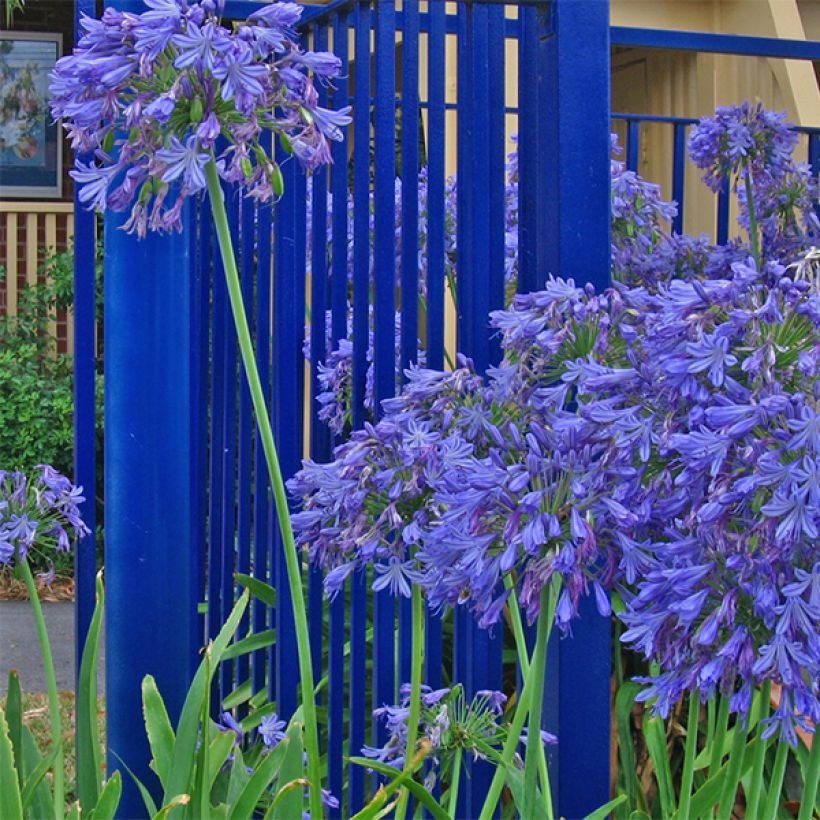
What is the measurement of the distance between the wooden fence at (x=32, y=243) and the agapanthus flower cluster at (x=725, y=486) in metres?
6.84

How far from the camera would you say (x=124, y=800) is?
2398mm

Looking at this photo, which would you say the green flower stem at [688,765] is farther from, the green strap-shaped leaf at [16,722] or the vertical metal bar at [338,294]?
the green strap-shaped leaf at [16,722]

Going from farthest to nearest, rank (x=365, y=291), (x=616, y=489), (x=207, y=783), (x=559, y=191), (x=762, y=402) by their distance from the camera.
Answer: (x=365, y=291) < (x=559, y=191) < (x=207, y=783) < (x=616, y=489) < (x=762, y=402)

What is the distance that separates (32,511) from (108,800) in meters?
0.56

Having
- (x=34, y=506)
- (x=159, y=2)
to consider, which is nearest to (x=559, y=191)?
(x=159, y=2)

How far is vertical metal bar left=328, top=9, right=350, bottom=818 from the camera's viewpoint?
233 centimetres

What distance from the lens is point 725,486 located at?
4.61 ft

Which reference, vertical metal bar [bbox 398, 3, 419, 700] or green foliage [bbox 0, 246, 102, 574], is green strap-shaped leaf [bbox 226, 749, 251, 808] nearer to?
vertical metal bar [bbox 398, 3, 419, 700]

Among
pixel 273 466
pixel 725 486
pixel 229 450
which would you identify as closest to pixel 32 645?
pixel 229 450

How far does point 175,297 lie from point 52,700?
2.52 feet

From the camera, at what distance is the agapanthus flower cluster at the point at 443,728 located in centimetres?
197

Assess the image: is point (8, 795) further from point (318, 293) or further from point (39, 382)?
point (39, 382)

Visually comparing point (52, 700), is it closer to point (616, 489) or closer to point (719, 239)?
point (616, 489)

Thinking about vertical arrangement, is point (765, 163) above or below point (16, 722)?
above
